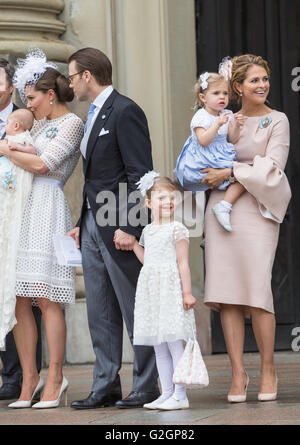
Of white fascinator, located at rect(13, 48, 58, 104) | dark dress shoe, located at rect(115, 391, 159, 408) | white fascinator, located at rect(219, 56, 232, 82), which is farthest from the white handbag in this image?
white fascinator, located at rect(13, 48, 58, 104)

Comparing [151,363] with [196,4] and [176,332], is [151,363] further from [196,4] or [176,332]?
[196,4]

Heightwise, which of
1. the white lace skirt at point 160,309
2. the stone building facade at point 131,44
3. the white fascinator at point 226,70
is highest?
the stone building facade at point 131,44

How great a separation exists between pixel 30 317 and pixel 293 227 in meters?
3.82

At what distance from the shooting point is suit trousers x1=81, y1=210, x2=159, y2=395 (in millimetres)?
6164

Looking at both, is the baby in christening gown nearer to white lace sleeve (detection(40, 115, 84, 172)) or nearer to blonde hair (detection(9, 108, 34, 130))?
blonde hair (detection(9, 108, 34, 130))

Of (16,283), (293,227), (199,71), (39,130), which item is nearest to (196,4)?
(199,71)

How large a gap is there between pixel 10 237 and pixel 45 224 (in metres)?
0.20

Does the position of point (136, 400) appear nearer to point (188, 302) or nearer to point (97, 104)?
point (188, 302)

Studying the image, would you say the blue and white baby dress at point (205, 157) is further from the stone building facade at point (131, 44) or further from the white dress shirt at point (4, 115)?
the stone building facade at point (131, 44)

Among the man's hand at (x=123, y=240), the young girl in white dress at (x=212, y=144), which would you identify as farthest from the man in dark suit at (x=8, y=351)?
the young girl in white dress at (x=212, y=144)

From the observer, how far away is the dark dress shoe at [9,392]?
6.99 metres

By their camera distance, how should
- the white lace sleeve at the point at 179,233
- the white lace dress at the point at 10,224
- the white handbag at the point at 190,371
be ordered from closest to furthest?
1. the white handbag at the point at 190,371
2. the white lace sleeve at the point at 179,233
3. the white lace dress at the point at 10,224

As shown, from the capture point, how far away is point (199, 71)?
9633mm

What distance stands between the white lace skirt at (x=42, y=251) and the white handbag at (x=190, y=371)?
0.89 meters
